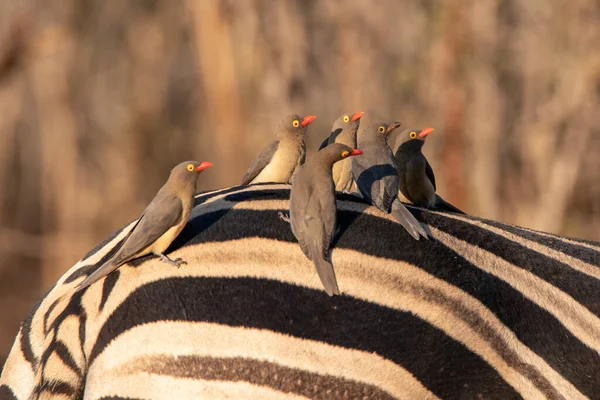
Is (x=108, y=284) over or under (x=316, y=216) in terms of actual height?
under

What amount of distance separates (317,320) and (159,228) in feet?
1.81

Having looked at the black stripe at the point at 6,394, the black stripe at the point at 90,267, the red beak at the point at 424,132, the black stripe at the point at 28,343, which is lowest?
the black stripe at the point at 6,394

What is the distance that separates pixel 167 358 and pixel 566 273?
139 cm

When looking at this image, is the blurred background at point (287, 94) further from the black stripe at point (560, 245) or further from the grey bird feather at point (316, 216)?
the grey bird feather at point (316, 216)

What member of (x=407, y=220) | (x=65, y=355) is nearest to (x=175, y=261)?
(x=65, y=355)

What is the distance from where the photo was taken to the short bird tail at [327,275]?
2.90m

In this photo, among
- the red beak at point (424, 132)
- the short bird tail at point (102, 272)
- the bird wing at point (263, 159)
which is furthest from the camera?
the bird wing at point (263, 159)

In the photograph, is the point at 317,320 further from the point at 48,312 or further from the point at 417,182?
the point at 417,182

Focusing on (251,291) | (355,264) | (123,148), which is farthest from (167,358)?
(123,148)

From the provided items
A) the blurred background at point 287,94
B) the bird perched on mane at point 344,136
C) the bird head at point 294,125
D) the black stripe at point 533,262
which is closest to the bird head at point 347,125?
the bird perched on mane at point 344,136

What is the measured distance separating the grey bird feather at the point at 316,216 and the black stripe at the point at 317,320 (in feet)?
0.26

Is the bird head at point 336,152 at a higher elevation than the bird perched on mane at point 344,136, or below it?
below

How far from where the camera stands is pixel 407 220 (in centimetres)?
313

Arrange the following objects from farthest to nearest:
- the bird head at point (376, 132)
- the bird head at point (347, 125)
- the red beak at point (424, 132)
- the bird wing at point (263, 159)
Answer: the bird head at point (347, 125)
the bird wing at point (263, 159)
the red beak at point (424, 132)
the bird head at point (376, 132)
